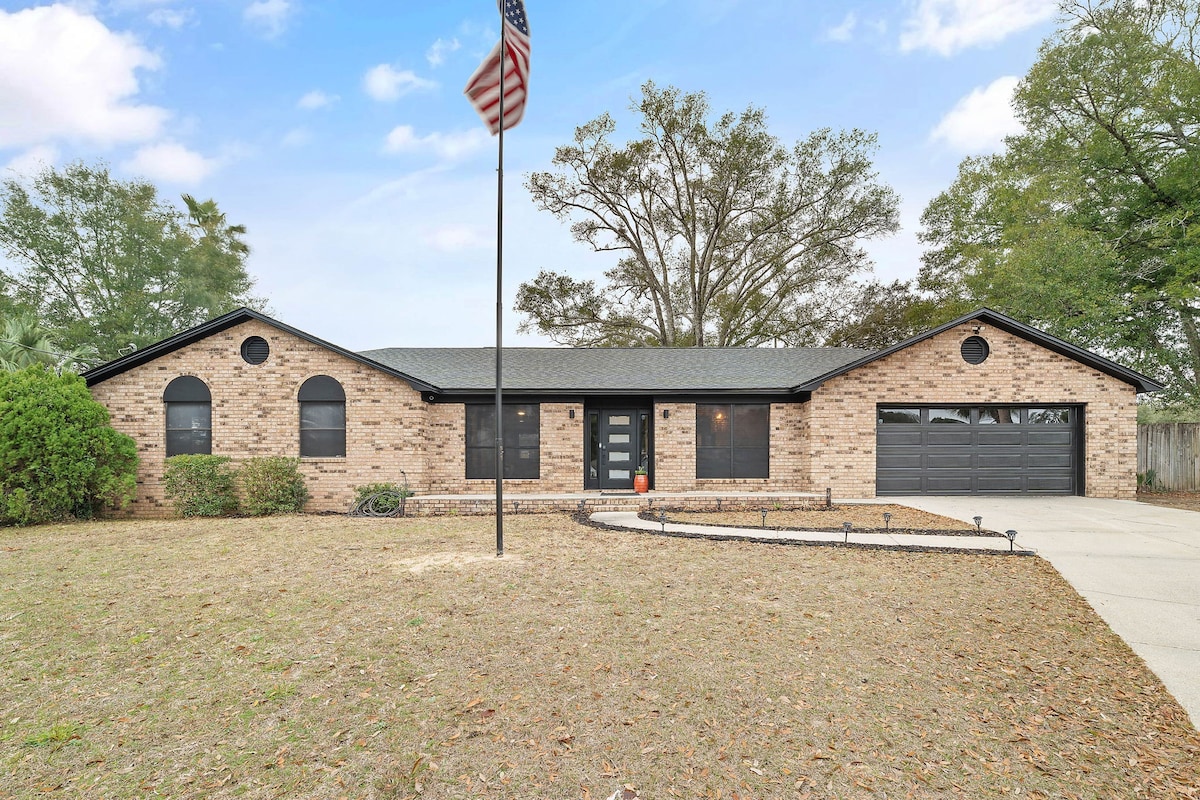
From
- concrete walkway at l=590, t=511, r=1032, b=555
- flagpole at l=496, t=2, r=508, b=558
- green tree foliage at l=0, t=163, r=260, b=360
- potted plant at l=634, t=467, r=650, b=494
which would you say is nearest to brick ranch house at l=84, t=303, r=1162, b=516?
potted plant at l=634, t=467, r=650, b=494

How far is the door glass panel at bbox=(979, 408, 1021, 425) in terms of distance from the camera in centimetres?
1283

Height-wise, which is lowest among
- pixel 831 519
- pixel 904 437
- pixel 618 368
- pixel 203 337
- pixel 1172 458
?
pixel 831 519

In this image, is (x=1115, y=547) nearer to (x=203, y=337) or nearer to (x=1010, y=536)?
(x=1010, y=536)

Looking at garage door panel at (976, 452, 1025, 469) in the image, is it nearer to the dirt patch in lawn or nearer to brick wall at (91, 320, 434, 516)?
the dirt patch in lawn

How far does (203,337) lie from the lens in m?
12.0

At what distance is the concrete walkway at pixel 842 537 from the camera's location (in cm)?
780

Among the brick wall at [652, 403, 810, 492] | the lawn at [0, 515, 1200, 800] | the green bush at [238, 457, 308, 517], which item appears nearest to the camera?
the lawn at [0, 515, 1200, 800]

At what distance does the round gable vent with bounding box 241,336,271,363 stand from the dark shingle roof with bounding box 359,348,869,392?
2.56m

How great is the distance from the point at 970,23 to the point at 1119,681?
16.8m

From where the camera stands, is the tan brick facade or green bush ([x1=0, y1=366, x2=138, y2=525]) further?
the tan brick facade

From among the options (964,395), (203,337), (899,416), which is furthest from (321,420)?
(964,395)

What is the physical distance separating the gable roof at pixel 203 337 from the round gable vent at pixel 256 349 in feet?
1.42

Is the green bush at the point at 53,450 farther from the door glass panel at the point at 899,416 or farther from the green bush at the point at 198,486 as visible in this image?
the door glass panel at the point at 899,416

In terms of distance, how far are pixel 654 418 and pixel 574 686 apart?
9806 mm
